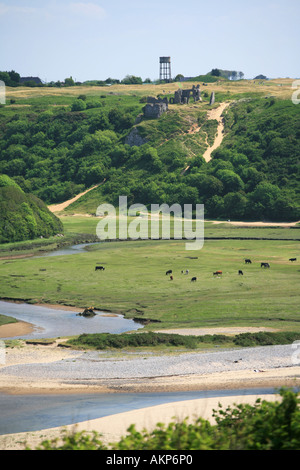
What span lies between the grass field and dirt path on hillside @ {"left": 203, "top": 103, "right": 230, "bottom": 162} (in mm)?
59930

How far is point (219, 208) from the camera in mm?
Result: 120938

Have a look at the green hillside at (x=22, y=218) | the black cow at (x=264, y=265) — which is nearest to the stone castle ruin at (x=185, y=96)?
the green hillside at (x=22, y=218)

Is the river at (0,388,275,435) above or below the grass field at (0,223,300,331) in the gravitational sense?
above

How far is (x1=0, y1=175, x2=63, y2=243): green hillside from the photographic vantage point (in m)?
96.2

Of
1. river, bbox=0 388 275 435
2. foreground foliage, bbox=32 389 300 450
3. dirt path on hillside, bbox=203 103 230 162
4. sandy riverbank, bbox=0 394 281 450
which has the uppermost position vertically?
dirt path on hillside, bbox=203 103 230 162

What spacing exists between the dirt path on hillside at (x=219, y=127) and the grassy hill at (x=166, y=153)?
52.2 inches

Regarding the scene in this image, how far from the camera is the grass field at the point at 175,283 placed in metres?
51.8

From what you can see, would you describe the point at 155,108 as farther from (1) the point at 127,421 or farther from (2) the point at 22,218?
(1) the point at 127,421

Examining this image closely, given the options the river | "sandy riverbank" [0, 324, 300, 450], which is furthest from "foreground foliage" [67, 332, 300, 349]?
the river

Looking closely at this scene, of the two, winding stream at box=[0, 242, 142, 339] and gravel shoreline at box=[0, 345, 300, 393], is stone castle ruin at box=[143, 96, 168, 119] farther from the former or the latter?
gravel shoreline at box=[0, 345, 300, 393]

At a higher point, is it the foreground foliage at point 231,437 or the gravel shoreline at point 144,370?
the foreground foliage at point 231,437

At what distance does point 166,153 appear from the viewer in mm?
149625

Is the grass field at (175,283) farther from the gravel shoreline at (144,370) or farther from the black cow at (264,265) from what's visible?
the gravel shoreline at (144,370)
